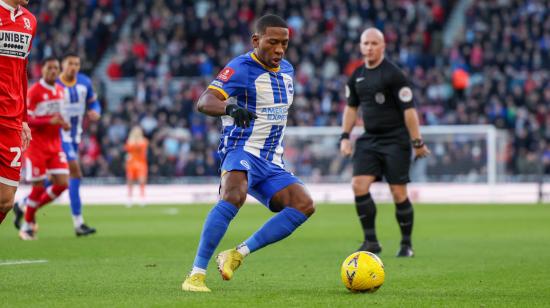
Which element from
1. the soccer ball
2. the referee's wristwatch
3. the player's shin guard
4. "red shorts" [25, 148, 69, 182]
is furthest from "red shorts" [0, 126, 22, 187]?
the player's shin guard

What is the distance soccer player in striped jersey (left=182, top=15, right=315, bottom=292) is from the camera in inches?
298

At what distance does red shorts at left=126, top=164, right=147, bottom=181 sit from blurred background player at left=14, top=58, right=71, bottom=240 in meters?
12.7

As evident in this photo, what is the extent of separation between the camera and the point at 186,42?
115 feet

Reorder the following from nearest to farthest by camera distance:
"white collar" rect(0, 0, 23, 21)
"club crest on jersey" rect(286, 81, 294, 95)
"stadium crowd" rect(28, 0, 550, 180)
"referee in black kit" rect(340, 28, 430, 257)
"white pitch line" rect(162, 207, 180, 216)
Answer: "white collar" rect(0, 0, 23, 21) < "club crest on jersey" rect(286, 81, 294, 95) < "referee in black kit" rect(340, 28, 430, 257) < "white pitch line" rect(162, 207, 180, 216) < "stadium crowd" rect(28, 0, 550, 180)

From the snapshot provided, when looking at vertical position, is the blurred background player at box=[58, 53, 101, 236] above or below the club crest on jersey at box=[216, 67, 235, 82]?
below

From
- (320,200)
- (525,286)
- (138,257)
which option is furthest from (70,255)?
(320,200)

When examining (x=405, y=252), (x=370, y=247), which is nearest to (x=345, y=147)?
(x=370, y=247)

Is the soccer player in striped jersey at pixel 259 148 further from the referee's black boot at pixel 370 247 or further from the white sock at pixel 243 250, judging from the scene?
the referee's black boot at pixel 370 247

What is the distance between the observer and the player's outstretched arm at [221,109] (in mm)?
6910

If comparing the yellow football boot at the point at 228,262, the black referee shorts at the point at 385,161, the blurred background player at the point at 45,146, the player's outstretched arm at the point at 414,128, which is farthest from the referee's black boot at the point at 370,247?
the blurred background player at the point at 45,146

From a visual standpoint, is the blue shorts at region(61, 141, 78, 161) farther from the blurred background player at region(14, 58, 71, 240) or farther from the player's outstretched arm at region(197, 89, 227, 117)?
the player's outstretched arm at region(197, 89, 227, 117)

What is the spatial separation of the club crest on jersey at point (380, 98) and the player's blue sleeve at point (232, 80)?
3.76 m

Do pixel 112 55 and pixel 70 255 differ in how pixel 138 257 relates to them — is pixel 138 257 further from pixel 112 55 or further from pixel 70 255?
pixel 112 55

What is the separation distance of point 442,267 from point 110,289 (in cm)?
352
